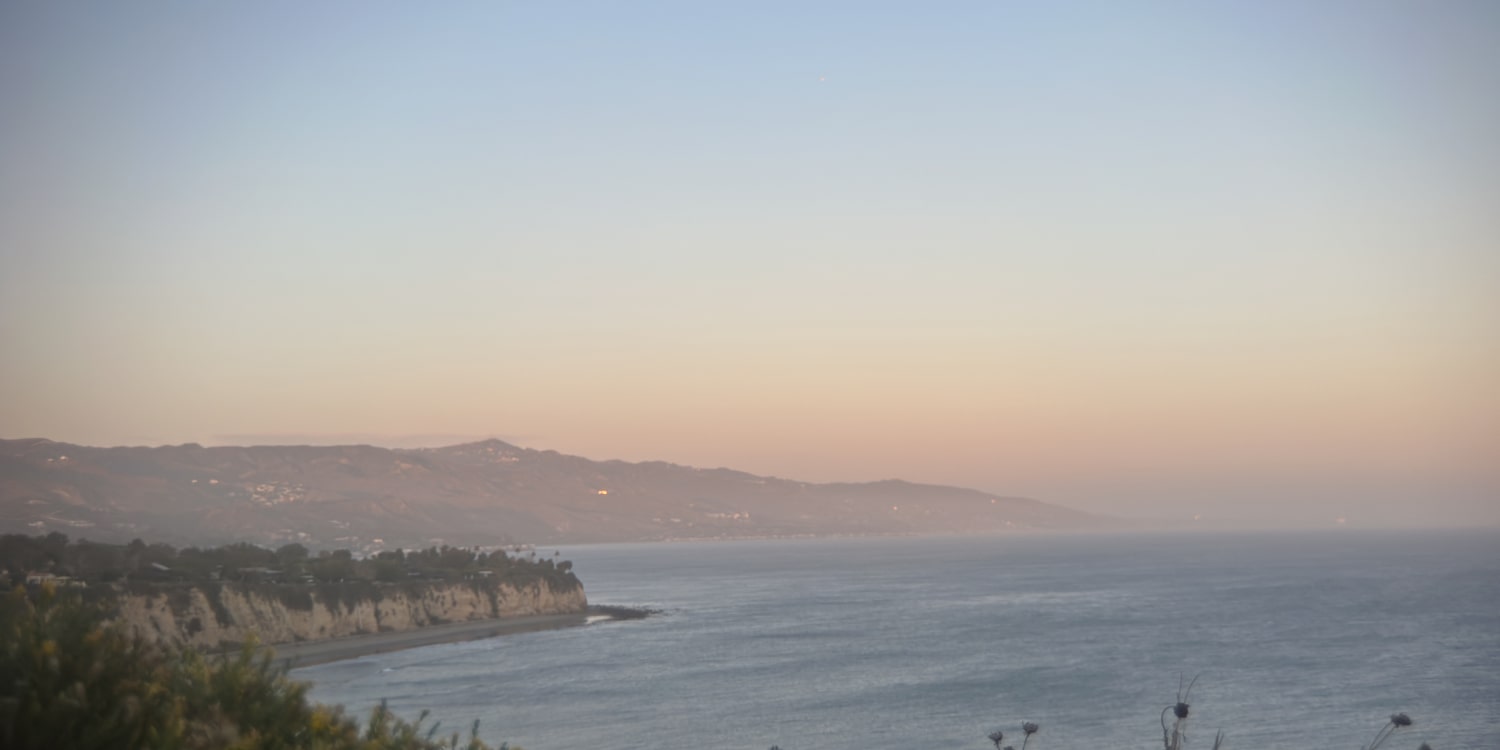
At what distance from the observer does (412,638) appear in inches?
3228

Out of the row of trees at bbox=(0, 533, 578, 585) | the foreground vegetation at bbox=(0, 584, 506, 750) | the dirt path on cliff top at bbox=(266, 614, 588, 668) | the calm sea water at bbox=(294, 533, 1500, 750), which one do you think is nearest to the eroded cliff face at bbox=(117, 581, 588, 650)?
the dirt path on cliff top at bbox=(266, 614, 588, 668)

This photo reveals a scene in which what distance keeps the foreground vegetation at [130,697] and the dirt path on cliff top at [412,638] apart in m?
51.3

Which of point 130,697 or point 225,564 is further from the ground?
point 130,697

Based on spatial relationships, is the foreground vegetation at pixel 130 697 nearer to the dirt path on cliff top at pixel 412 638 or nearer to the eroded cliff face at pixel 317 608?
the eroded cliff face at pixel 317 608

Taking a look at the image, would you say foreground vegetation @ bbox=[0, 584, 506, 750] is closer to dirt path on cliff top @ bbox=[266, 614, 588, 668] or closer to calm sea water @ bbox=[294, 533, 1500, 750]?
calm sea water @ bbox=[294, 533, 1500, 750]

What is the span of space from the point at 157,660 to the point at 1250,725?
41.7 metres

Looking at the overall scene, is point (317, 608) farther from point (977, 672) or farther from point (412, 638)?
point (977, 672)

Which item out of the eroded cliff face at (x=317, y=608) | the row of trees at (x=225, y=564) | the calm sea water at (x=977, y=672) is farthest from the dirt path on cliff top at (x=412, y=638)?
the row of trees at (x=225, y=564)

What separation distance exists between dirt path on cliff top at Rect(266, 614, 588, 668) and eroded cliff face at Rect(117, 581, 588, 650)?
982mm

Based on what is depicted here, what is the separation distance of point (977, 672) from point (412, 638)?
38.6 meters

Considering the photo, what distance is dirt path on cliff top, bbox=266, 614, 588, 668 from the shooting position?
72000mm

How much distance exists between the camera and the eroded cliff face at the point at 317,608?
225 ft

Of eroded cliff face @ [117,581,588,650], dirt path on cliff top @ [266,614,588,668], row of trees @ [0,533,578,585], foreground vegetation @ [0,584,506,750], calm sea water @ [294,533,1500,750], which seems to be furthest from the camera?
row of trees @ [0,533,578,585]

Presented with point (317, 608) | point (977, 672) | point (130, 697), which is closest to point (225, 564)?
point (317, 608)
